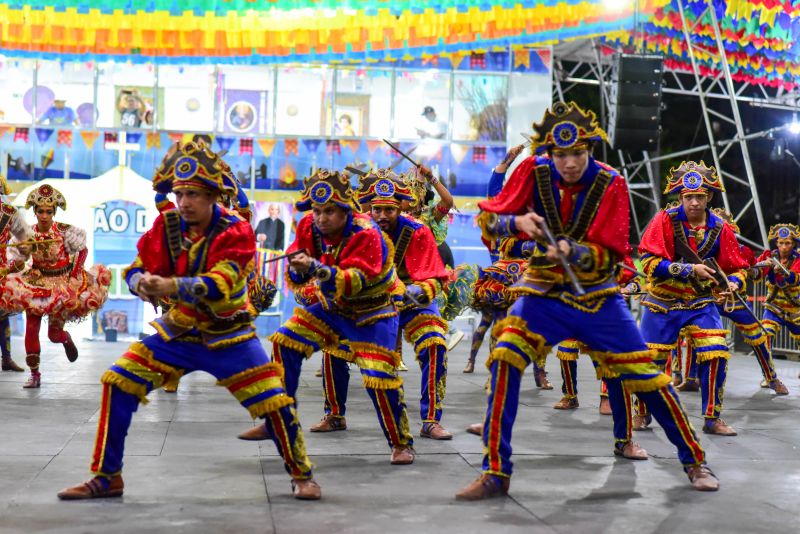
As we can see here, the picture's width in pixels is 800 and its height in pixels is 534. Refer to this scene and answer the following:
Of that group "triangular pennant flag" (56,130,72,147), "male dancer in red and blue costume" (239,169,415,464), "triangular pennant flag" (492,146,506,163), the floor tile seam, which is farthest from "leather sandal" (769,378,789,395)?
"triangular pennant flag" (56,130,72,147)

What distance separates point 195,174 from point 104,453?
1390 millimetres

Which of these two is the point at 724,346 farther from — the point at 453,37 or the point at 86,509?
the point at 453,37

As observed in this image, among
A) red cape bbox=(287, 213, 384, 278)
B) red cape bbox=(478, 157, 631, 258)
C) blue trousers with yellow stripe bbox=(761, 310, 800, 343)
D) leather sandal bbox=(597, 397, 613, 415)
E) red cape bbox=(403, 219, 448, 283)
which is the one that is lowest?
leather sandal bbox=(597, 397, 613, 415)

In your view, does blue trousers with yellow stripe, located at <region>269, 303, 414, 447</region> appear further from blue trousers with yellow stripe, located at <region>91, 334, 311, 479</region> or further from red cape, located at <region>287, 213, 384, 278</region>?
blue trousers with yellow stripe, located at <region>91, 334, 311, 479</region>

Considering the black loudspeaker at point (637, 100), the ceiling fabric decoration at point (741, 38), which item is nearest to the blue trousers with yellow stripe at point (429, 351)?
the black loudspeaker at point (637, 100)

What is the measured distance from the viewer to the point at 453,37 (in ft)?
62.3

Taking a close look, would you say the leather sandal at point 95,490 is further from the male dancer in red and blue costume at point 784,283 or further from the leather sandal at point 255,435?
the male dancer in red and blue costume at point 784,283

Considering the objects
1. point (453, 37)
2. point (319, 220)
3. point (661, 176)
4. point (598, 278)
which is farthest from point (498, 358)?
point (661, 176)

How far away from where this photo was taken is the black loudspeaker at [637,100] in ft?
53.4

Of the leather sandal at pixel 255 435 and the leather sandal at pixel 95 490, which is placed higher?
the leather sandal at pixel 95 490

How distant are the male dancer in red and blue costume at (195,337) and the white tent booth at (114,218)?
12570 mm

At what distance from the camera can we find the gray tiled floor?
489cm

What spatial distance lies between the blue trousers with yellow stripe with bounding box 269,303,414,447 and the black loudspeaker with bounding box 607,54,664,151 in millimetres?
10272

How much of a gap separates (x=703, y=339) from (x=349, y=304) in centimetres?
275
